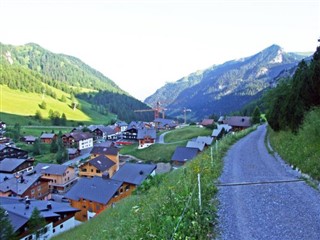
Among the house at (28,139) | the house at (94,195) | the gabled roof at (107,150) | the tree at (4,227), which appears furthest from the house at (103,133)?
the tree at (4,227)

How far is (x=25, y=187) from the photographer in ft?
184

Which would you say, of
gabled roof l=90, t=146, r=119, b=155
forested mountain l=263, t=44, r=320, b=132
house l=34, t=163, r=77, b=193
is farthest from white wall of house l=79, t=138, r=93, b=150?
forested mountain l=263, t=44, r=320, b=132

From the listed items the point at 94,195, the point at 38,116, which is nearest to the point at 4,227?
the point at 94,195

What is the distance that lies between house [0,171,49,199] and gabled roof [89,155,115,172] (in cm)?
1191

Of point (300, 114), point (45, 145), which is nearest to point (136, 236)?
point (300, 114)

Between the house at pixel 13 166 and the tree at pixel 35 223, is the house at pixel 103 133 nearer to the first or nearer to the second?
the house at pixel 13 166

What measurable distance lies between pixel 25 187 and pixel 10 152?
38.7 metres

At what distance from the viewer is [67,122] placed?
6299 inches

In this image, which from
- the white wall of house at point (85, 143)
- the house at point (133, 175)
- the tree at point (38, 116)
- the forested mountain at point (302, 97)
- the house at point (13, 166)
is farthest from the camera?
the tree at point (38, 116)

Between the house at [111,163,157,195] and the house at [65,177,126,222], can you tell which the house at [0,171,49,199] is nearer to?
the house at [65,177,126,222]

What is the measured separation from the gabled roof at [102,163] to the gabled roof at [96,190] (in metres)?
20.3

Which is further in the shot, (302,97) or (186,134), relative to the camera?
(186,134)

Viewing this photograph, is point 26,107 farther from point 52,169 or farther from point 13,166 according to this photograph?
point 52,169

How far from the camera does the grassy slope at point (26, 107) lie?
516ft
